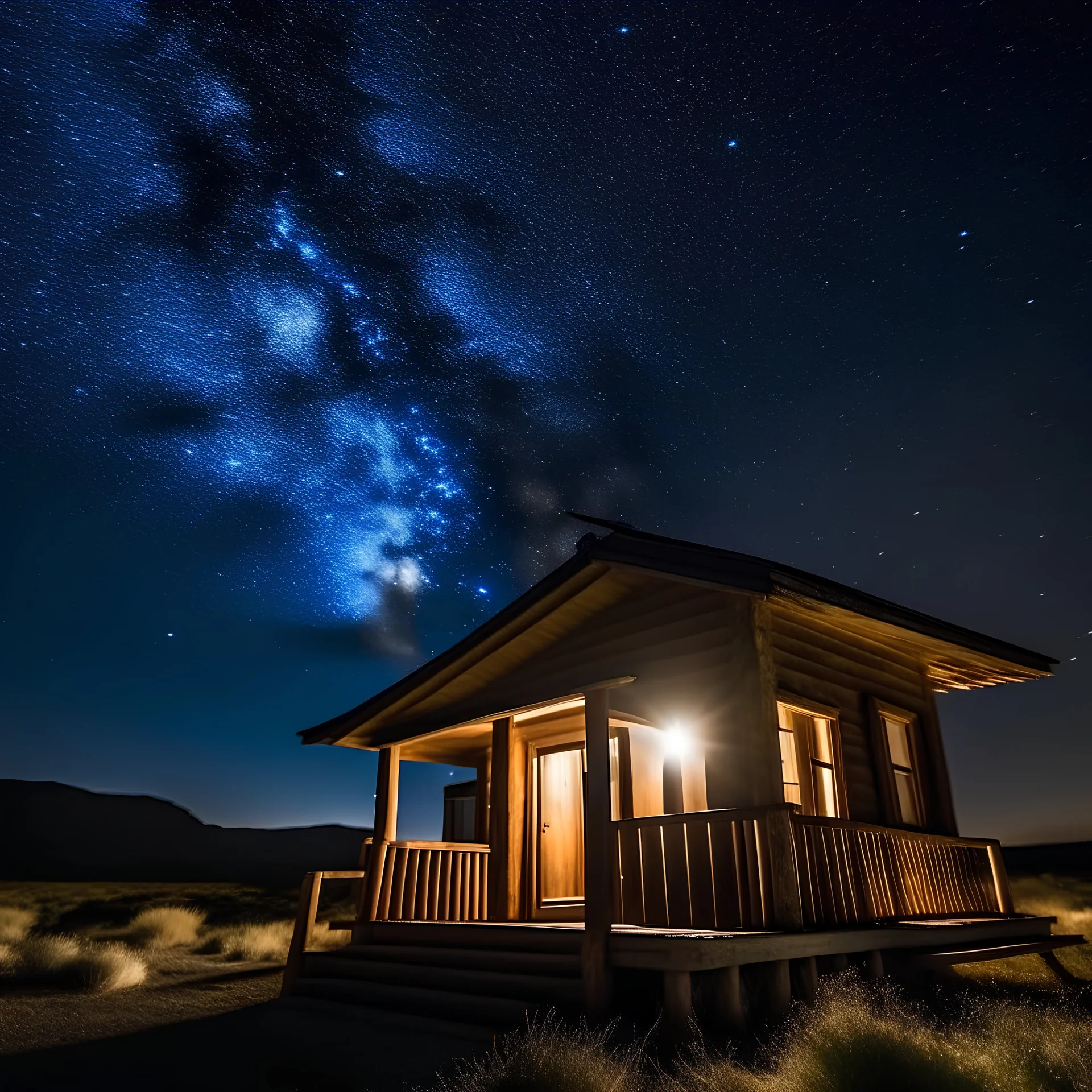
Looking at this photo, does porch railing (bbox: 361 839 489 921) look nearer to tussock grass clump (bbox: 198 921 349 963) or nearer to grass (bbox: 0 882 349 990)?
grass (bbox: 0 882 349 990)

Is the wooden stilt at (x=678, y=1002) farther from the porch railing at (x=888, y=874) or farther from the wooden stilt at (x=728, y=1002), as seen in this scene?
the porch railing at (x=888, y=874)

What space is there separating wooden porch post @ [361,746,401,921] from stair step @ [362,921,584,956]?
323mm

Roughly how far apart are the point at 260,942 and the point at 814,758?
40.7 feet

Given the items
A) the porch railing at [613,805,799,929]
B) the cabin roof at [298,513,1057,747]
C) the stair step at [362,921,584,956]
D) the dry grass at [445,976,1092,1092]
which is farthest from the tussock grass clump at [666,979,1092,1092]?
the cabin roof at [298,513,1057,747]


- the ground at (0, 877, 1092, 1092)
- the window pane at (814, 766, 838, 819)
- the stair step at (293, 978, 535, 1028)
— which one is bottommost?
the ground at (0, 877, 1092, 1092)

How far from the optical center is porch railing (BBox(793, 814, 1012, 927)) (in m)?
7.26

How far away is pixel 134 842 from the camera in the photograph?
298 ft

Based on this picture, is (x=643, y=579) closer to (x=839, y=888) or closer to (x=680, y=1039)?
(x=839, y=888)

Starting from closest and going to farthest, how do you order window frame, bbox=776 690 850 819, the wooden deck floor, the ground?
the ground
the wooden deck floor
window frame, bbox=776 690 850 819

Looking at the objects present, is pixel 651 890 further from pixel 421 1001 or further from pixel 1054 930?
pixel 1054 930

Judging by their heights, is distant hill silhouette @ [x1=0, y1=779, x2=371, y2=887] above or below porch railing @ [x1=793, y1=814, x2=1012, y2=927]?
above

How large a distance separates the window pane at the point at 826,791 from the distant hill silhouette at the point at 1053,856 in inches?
2775

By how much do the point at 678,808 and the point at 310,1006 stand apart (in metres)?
4.58

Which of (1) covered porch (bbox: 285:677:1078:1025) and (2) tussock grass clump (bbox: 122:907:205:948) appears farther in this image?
(2) tussock grass clump (bbox: 122:907:205:948)
